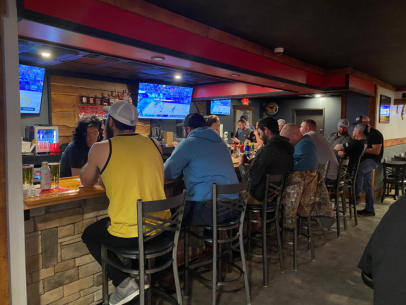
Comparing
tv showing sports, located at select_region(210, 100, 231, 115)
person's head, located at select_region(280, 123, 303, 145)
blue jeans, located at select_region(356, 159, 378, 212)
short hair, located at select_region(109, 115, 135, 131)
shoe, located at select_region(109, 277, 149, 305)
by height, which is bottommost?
shoe, located at select_region(109, 277, 149, 305)

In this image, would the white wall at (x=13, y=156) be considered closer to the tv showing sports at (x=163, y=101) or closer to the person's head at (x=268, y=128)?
the person's head at (x=268, y=128)

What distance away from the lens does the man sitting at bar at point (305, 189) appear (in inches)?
129

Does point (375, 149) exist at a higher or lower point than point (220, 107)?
lower

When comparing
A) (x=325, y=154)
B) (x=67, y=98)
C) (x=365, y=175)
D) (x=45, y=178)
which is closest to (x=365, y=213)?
(x=365, y=175)

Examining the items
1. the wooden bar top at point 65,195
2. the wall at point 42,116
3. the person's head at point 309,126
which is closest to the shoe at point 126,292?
the wooden bar top at point 65,195

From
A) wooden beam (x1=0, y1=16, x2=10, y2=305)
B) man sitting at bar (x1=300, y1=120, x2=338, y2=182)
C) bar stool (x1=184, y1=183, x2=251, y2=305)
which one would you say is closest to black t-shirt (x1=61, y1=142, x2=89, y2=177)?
bar stool (x1=184, y1=183, x2=251, y2=305)

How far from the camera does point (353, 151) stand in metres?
5.00

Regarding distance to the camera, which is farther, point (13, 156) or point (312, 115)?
point (312, 115)

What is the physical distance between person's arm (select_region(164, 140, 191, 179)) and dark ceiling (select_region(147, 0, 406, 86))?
1.41m

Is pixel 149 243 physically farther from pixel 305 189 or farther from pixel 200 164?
pixel 305 189

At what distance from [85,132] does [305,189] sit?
243cm

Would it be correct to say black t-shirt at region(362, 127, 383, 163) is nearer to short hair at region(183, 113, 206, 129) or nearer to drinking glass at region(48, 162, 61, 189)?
short hair at region(183, 113, 206, 129)

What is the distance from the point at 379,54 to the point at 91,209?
4.76 m

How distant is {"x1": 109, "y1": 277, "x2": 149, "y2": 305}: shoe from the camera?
196 centimetres
